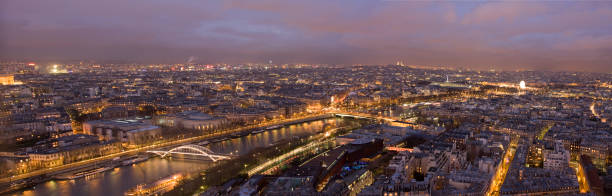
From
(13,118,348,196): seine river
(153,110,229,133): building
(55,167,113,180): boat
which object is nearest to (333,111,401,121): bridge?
(153,110,229,133): building

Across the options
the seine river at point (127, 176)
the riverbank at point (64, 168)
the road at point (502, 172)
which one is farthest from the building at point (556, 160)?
the riverbank at point (64, 168)

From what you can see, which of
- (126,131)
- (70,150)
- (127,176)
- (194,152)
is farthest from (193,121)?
(127,176)


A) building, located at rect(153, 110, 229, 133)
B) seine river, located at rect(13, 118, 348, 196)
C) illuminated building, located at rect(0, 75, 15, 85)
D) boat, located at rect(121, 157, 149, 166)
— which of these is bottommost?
seine river, located at rect(13, 118, 348, 196)

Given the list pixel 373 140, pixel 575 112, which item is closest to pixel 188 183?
pixel 373 140

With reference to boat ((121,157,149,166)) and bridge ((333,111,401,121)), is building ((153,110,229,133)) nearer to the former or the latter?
boat ((121,157,149,166))

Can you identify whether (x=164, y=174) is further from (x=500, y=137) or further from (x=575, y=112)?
(x=575, y=112)

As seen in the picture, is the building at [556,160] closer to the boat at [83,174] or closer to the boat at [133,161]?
the boat at [133,161]
